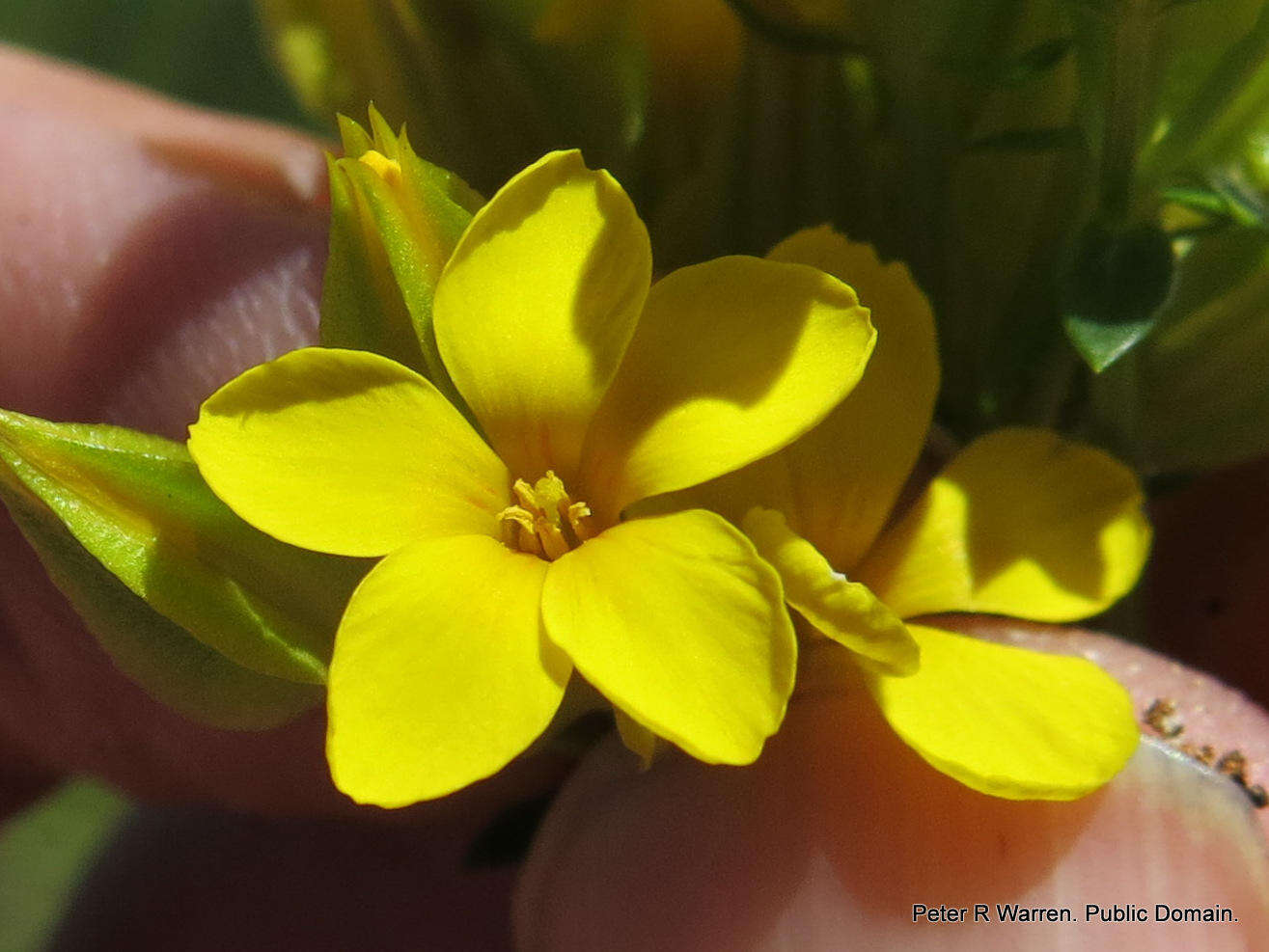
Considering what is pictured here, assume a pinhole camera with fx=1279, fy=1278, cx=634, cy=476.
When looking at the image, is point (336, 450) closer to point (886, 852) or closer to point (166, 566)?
point (166, 566)

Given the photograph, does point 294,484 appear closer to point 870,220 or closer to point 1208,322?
point 870,220

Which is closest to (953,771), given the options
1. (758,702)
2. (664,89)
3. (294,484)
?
(758,702)

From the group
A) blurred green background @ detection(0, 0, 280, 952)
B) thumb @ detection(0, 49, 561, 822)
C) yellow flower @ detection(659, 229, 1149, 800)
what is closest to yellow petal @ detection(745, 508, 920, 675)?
yellow flower @ detection(659, 229, 1149, 800)

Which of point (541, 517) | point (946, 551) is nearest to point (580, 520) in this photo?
point (541, 517)

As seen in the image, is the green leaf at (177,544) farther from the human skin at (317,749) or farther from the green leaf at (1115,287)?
the green leaf at (1115,287)

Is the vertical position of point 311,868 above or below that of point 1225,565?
below

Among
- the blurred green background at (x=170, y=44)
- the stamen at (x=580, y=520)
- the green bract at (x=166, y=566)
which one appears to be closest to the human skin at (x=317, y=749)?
the stamen at (x=580, y=520)
